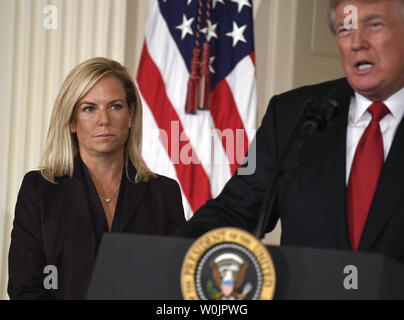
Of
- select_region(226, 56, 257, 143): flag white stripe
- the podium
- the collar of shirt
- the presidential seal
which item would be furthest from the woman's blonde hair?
the presidential seal

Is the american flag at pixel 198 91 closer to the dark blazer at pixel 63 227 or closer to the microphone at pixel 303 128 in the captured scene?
the dark blazer at pixel 63 227

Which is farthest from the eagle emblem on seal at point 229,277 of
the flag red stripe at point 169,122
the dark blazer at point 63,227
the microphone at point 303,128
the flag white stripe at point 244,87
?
the flag white stripe at point 244,87

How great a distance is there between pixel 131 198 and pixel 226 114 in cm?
157

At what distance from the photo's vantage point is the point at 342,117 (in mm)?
1823

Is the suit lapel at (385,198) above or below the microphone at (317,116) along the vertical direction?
below

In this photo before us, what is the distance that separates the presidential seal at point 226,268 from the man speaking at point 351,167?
1.34ft

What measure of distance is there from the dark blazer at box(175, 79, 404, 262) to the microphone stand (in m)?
0.14

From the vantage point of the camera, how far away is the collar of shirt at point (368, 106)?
5.85 ft

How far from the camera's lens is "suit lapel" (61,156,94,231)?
2.71m

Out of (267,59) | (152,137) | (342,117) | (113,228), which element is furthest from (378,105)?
(267,59)

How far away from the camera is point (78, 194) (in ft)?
9.00
